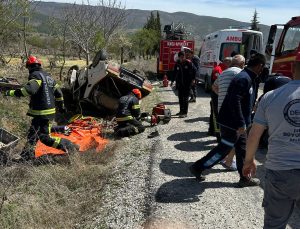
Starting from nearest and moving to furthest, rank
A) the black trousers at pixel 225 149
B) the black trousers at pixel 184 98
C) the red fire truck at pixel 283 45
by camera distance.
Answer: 1. the black trousers at pixel 225 149
2. the red fire truck at pixel 283 45
3. the black trousers at pixel 184 98

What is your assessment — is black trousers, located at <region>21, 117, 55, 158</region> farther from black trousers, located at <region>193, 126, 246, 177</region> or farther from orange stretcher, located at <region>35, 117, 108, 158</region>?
black trousers, located at <region>193, 126, 246, 177</region>

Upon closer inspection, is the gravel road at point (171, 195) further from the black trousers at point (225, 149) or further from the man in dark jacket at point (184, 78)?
the man in dark jacket at point (184, 78)

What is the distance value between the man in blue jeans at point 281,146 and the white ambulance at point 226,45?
423 inches

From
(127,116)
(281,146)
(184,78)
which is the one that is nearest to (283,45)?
(184,78)

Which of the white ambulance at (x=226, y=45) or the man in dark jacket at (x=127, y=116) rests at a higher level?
the white ambulance at (x=226, y=45)

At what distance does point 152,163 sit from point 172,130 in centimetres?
258

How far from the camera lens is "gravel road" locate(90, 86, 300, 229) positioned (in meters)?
4.52

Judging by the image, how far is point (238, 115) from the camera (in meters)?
5.13

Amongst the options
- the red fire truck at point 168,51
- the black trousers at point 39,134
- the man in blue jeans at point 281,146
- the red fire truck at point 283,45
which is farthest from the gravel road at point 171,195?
the red fire truck at point 168,51

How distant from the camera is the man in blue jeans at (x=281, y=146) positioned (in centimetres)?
296

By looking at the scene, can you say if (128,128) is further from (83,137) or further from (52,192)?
(52,192)

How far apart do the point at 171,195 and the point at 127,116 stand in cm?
373

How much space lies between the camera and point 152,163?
6.49 metres

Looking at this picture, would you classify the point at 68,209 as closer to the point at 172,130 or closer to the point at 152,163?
the point at 152,163
